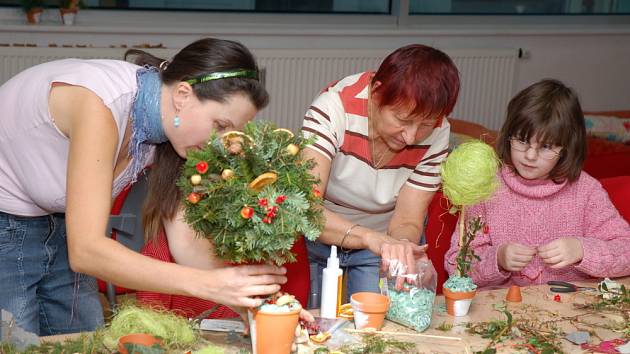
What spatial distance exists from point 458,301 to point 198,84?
0.85 meters

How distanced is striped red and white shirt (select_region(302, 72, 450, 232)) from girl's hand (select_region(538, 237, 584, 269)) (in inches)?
14.4

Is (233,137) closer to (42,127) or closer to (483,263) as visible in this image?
(42,127)

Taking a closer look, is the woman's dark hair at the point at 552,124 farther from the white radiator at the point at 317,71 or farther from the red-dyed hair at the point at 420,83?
the white radiator at the point at 317,71

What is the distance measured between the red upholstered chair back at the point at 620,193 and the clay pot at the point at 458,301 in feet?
3.44

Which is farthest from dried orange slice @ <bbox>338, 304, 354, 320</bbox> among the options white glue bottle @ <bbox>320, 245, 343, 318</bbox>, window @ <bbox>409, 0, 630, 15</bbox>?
window @ <bbox>409, 0, 630, 15</bbox>

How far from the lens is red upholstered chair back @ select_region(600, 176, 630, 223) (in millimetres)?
3021

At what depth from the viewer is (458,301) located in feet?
7.25

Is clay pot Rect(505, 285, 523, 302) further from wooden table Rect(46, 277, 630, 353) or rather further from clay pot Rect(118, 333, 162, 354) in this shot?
clay pot Rect(118, 333, 162, 354)

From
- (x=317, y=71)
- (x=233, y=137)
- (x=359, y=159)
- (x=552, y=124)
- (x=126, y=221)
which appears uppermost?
(x=233, y=137)

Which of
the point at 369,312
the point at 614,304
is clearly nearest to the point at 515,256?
the point at 614,304

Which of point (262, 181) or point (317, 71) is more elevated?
point (262, 181)

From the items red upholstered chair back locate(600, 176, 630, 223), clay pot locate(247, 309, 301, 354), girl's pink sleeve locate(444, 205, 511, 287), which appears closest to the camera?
clay pot locate(247, 309, 301, 354)

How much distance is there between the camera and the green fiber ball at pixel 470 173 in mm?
2270

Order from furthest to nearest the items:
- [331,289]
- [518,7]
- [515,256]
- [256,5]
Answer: [518,7], [256,5], [515,256], [331,289]
